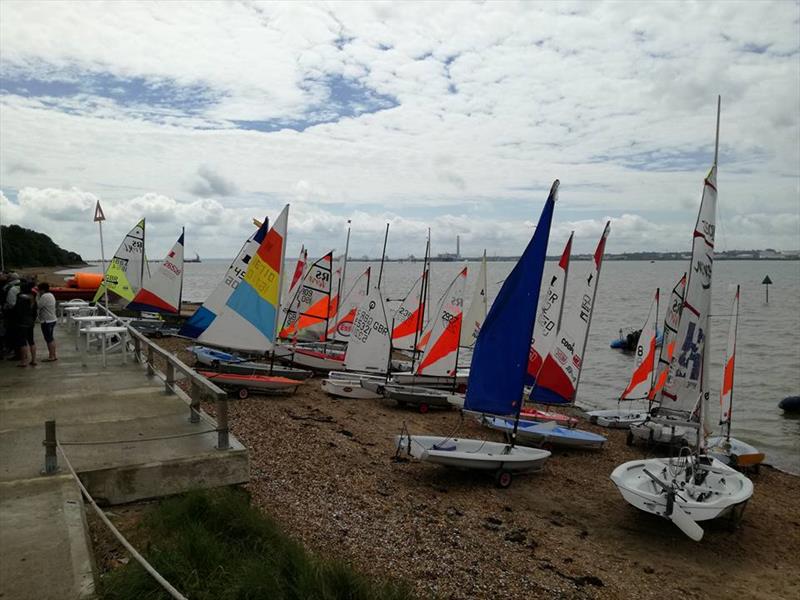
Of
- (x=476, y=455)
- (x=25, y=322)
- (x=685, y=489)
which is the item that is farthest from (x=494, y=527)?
(x=25, y=322)

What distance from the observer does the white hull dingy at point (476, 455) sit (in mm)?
10055

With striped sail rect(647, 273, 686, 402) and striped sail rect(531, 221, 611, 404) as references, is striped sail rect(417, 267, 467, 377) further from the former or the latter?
striped sail rect(647, 273, 686, 402)

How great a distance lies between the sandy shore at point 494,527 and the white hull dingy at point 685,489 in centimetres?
53

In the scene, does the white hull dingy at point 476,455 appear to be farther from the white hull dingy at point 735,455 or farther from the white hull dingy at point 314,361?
the white hull dingy at point 314,361

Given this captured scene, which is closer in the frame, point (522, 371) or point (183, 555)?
point (183, 555)

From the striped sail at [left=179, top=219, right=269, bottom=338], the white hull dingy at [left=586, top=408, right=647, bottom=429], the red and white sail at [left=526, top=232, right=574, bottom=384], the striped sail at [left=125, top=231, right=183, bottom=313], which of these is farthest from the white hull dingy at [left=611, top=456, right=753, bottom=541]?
the striped sail at [left=125, top=231, right=183, bottom=313]

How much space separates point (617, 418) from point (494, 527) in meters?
11.2

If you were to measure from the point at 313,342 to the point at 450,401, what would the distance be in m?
9.29

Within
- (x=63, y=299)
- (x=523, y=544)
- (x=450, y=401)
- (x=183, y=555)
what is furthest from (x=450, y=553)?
(x=63, y=299)

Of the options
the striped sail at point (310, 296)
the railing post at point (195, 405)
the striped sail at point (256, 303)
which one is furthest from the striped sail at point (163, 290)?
the railing post at point (195, 405)

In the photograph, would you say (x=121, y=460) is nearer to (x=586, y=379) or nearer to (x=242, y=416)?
(x=242, y=416)

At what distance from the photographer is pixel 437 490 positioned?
9.75m

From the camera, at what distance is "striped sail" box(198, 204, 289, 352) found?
14492 mm

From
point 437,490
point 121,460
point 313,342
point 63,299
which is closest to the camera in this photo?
point 121,460
